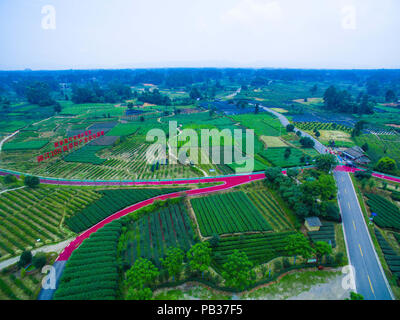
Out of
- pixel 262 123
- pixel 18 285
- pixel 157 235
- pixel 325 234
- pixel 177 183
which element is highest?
pixel 262 123

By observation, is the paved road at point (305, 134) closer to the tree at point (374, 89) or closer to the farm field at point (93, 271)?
the farm field at point (93, 271)

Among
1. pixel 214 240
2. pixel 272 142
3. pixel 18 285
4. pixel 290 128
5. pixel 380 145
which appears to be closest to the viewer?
pixel 18 285

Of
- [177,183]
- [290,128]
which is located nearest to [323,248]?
[177,183]

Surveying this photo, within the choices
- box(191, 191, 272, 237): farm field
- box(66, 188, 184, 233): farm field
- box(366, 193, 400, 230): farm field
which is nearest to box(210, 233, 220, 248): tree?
box(191, 191, 272, 237): farm field

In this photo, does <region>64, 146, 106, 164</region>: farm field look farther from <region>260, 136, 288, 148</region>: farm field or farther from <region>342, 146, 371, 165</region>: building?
<region>342, 146, 371, 165</region>: building

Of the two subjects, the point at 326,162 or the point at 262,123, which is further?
the point at 262,123

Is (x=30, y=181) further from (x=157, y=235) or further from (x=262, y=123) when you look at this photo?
(x=262, y=123)

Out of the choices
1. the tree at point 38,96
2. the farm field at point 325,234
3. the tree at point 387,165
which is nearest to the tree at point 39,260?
the farm field at point 325,234
